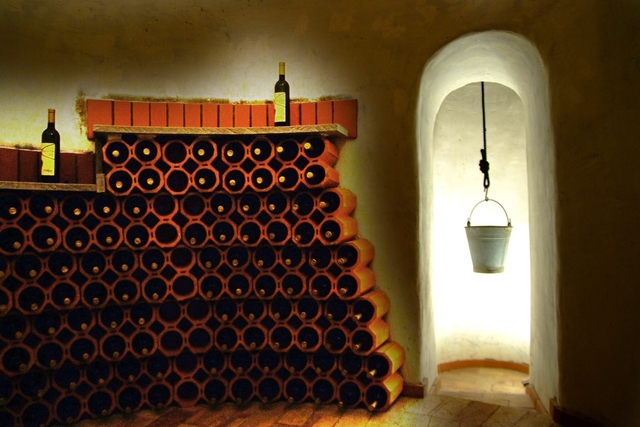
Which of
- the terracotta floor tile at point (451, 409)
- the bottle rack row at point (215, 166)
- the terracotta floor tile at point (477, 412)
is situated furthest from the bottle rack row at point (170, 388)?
the bottle rack row at point (215, 166)

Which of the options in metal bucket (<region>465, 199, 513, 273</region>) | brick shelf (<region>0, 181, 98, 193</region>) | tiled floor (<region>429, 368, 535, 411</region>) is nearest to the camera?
brick shelf (<region>0, 181, 98, 193</region>)

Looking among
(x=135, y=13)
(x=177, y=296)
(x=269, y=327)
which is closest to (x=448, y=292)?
(x=269, y=327)

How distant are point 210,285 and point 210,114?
125 centimetres

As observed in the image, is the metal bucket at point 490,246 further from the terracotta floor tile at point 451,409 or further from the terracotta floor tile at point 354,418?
the terracotta floor tile at point 354,418

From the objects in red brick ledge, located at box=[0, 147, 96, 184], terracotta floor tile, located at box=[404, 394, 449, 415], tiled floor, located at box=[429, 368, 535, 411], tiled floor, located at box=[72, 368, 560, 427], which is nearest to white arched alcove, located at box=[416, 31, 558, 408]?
terracotta floor tile, located at box=[404, 394, 449, 415]

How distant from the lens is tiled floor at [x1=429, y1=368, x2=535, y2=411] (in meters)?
4.57

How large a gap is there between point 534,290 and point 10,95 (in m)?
4.10

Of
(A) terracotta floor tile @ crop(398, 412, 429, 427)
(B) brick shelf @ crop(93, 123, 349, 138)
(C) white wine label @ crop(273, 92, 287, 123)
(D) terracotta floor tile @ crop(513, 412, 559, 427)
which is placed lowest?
(D) terracotta floor tile @ crop(513, 412, 559, 427)

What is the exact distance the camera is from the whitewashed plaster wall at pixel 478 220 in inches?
225

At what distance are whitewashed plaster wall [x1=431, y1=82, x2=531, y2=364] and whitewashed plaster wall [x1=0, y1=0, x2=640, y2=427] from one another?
1.72 metres

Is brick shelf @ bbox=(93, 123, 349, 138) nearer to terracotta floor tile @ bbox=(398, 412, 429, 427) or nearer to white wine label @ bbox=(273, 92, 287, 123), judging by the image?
white wine label @ bbox=(273, 92, 287, 123)

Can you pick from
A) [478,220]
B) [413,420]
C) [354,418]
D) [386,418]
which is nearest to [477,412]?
[413,420]

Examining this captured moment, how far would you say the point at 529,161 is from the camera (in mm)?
4164

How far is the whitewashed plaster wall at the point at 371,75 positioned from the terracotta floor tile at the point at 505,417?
0.29 meters
